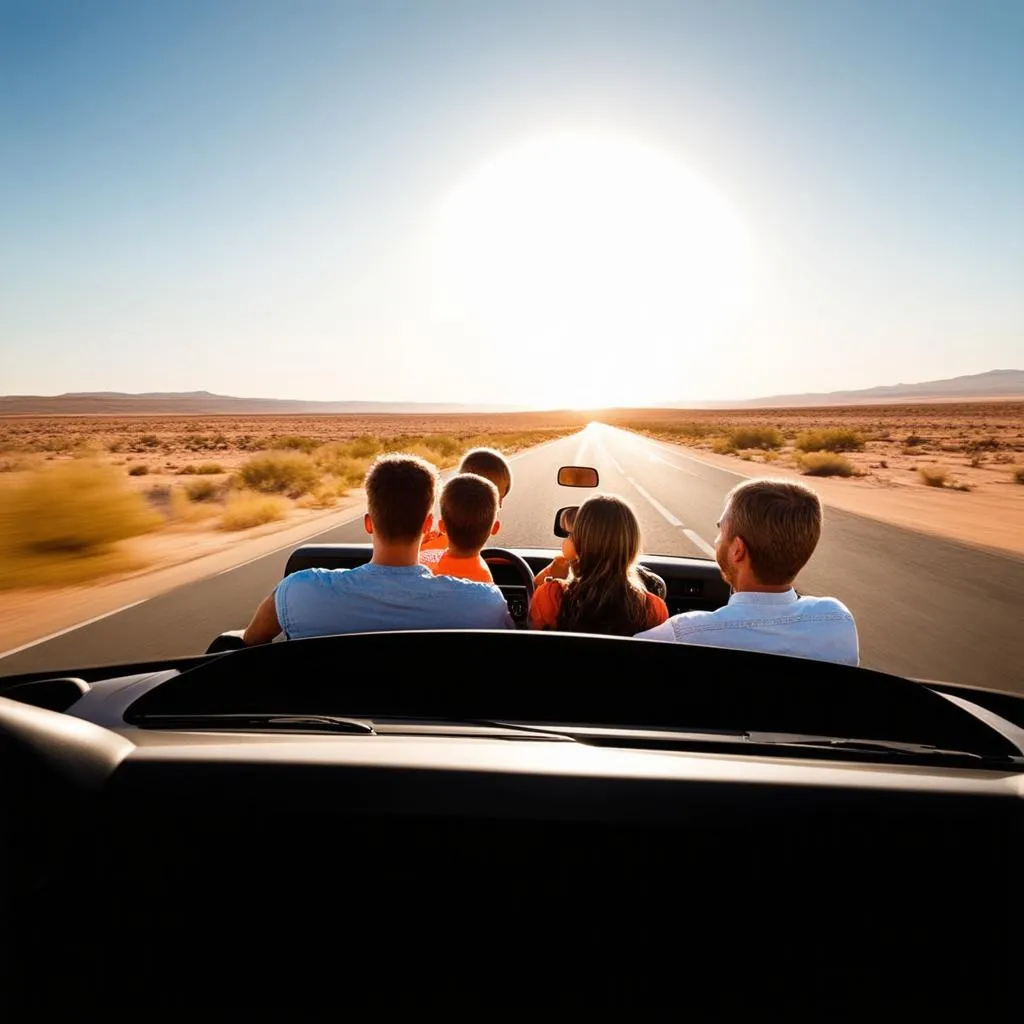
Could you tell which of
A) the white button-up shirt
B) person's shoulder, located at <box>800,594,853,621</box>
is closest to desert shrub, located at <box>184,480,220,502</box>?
the white button-up shirt

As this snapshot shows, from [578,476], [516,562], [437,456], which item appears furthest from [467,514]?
[437,456]

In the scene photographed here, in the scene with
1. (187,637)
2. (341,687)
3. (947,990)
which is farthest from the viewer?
(187,637)

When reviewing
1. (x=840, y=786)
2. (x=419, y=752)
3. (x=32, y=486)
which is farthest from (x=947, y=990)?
(x=32, y=486)

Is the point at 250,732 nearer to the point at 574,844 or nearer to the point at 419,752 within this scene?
the point at 419,752

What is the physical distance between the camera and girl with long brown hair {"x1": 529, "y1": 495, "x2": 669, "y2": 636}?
3297 millimetres

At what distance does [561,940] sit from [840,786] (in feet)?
1.46

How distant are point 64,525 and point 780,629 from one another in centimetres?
1431

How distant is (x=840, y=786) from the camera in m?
1.29

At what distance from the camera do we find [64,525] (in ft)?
48.2

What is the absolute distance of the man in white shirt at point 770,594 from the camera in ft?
9.23

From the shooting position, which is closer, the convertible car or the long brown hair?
the convertible car

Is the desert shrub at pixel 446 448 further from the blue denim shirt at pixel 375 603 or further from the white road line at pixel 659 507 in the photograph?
the blue denim shirt at pixel 375 603

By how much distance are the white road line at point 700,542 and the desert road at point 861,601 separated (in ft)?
0.14

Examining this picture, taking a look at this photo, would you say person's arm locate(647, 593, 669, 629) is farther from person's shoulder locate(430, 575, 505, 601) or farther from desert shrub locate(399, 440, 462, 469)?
desert shrub locate(399, 440, 462, 469)
